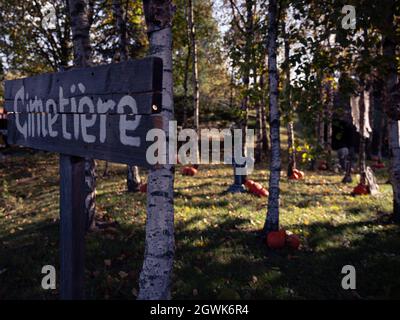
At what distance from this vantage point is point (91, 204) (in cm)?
735

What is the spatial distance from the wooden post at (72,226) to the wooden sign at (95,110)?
195 mm

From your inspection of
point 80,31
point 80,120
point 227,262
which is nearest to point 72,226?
point 80,120

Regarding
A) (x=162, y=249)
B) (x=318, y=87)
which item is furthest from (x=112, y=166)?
(x=162, y=249)

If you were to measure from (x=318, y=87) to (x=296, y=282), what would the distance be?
3.41 m

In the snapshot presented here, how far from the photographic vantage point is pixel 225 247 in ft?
21.0

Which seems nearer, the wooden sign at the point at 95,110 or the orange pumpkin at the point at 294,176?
the wooden sign at the point at 95,110

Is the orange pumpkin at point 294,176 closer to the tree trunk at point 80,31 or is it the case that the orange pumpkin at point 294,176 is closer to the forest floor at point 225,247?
the forest floor at point 225,247

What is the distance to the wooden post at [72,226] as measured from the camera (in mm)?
3173

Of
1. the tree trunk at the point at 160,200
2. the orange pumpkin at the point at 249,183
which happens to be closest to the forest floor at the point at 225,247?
the orange pumpkin at the point at 249,183

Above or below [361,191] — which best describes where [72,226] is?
above

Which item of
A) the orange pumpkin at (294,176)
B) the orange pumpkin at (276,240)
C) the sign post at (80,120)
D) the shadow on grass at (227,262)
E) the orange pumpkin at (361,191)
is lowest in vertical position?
the shadow on grass at (227,262)

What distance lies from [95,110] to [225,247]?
4314 millimetres

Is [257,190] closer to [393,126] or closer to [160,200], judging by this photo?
[393,126]

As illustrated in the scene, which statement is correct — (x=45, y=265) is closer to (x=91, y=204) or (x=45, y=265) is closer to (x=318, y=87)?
(x=91, y=204)
